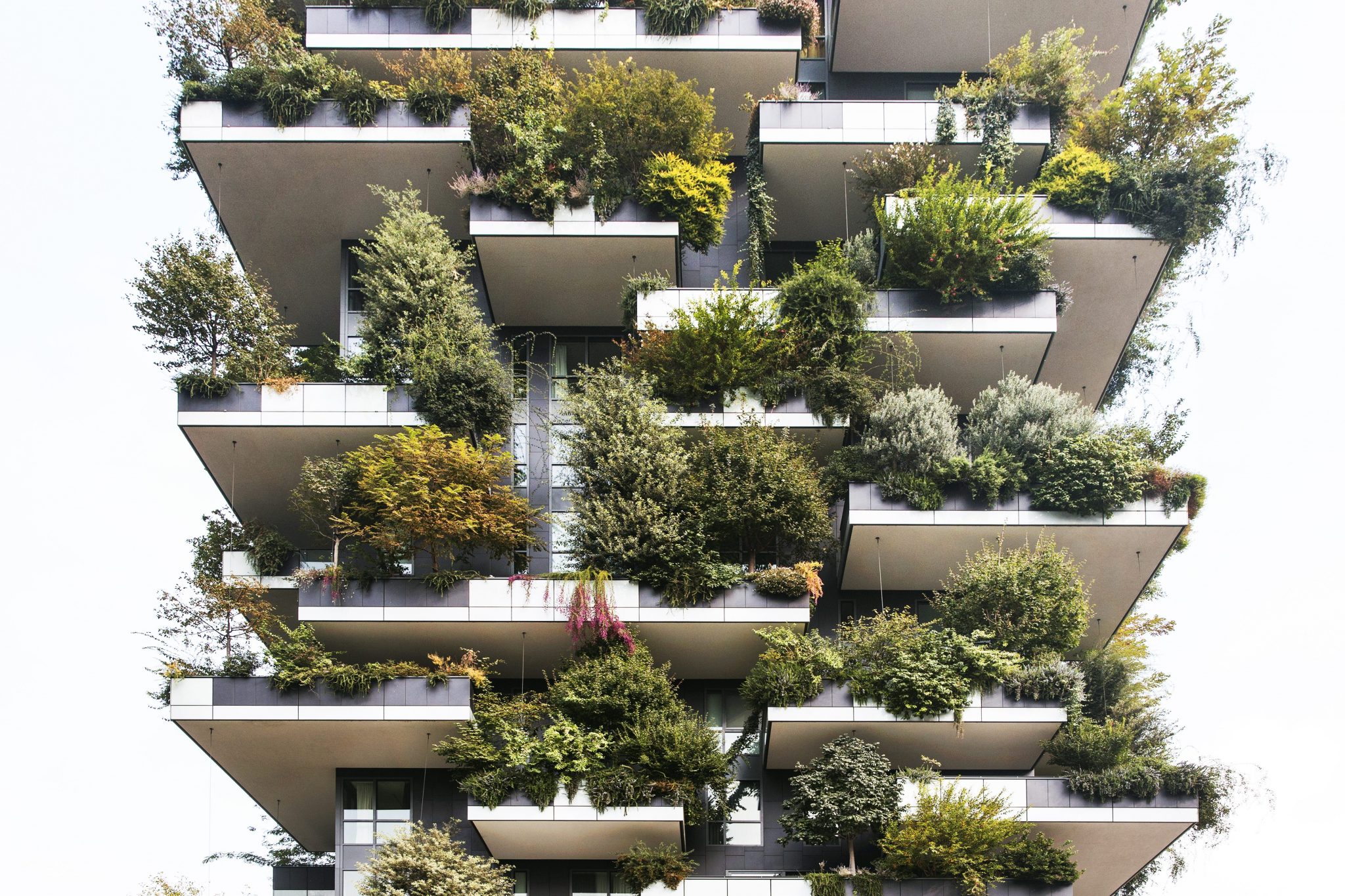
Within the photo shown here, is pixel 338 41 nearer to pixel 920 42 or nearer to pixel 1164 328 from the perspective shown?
pixel 920 42

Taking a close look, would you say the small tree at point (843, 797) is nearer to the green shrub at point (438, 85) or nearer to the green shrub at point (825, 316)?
the green shrub at point (825, 316)

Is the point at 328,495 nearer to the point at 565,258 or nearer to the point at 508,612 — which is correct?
→ the point at 508,612

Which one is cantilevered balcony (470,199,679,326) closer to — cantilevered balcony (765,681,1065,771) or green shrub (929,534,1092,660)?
green shrub (929,534,1092,660)

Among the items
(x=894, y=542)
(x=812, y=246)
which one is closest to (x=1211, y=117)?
(x=812, y=246)

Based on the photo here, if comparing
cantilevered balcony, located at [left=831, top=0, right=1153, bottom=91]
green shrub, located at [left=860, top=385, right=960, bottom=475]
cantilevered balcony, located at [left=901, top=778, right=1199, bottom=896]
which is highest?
cantilevered balcony, located at [left=831, top=0, right=1153, bottom=91]

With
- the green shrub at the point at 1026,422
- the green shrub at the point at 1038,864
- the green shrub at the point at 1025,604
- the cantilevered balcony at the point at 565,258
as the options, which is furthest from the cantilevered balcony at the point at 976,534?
the cantilevered balcony at the point at 565,258

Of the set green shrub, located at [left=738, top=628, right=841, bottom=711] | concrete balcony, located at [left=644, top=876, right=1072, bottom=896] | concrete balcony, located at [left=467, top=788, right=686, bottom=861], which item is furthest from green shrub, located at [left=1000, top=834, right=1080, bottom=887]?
concrete balcony, located at [left=467, top=788, right=686, bottom=861]

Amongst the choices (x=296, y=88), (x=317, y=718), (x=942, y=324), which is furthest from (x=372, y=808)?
(x=942, y=324)
